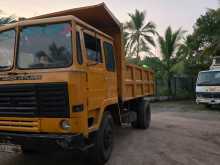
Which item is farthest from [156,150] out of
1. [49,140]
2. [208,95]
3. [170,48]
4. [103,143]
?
[170,48]

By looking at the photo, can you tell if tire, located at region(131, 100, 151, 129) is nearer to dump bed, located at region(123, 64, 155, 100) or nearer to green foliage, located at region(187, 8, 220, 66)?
dump bed, located at region(123, 64, 155, 100)

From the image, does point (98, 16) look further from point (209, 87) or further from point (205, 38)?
point (205, 38)

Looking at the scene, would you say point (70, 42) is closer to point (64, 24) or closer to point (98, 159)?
point (64, 24)

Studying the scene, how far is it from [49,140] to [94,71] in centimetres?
149

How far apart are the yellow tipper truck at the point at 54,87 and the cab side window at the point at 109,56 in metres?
0.25

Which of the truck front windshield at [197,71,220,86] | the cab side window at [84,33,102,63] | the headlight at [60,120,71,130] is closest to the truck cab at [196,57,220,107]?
the truck front windshield at [197,71,220,86]

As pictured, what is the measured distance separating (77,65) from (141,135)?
169 inches

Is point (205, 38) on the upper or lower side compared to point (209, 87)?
upper

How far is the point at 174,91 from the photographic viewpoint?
2438 cm

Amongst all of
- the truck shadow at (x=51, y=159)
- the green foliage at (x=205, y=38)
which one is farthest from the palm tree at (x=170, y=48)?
the truck shadow at (x=51, y=159)

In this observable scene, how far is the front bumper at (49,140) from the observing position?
4.61 meters

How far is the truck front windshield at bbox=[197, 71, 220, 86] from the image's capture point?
15711 millimetres

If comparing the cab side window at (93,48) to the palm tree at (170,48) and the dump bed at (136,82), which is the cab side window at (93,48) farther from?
the palm tree at (170,48)

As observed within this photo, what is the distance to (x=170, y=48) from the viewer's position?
24.3 meters
